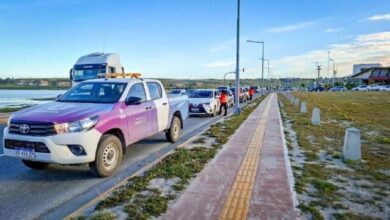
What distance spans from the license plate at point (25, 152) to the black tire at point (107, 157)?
0.99m

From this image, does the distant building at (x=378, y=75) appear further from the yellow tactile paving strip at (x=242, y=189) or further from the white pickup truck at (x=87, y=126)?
the white pickup truck at (x=87, y=126)

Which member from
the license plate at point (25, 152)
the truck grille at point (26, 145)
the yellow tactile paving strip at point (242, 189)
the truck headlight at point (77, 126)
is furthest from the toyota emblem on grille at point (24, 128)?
the yellow tactile paving strip at point (242, 189)

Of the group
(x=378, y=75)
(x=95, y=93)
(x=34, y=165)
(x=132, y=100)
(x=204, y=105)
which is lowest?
(x=34, y=165)

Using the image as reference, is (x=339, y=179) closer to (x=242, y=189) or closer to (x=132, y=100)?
(x=242, y=189)

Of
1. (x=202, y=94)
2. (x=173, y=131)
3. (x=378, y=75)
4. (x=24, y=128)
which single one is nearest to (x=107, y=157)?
(x=24, y=128)

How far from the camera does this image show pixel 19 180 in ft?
19.5

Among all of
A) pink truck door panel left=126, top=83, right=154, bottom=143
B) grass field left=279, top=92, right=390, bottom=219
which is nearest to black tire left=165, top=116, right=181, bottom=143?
pink truck door panel left=126, top=83, right=154, bottom=143

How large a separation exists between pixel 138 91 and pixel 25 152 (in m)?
2.87

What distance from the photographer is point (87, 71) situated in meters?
21.2

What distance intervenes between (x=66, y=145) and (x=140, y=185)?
141cm

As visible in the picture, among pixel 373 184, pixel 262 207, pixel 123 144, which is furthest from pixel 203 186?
pixel 373 184

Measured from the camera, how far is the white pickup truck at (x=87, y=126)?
540 centimetres

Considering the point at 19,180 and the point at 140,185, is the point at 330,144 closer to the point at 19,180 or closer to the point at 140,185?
the point at 140,185

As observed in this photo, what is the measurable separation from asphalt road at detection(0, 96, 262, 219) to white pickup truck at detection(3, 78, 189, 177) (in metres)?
0.30
